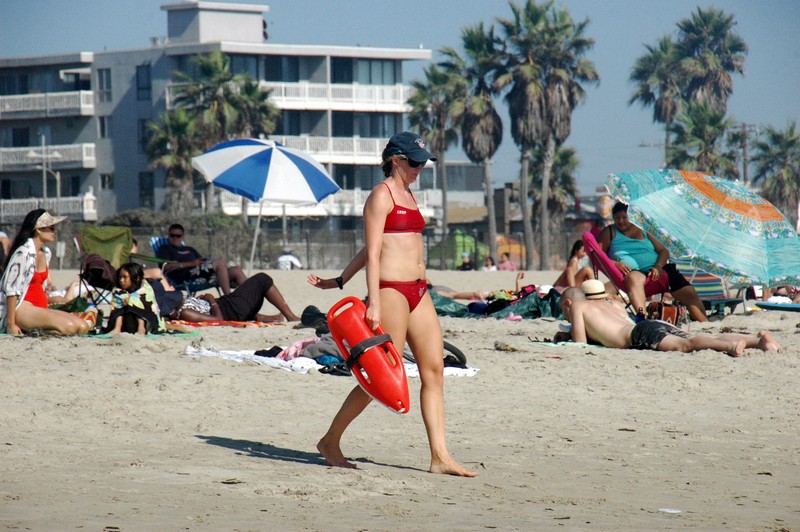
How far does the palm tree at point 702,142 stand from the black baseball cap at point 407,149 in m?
44.8

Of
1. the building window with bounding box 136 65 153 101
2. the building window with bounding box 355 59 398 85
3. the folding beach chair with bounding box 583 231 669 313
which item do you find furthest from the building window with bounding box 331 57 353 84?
the folding beach chair with bounding box 583 231 669 313

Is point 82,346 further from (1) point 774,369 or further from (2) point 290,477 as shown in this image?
(1) point 774,369

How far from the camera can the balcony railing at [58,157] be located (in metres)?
50.9

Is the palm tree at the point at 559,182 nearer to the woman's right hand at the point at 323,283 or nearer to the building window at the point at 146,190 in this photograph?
the building window at the point at 146,190

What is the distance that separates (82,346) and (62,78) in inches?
1797

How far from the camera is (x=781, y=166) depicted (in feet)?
171

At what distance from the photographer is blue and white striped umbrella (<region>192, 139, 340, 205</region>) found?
14.7 metres

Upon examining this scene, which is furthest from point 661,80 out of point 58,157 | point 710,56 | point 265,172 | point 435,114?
point 265,172

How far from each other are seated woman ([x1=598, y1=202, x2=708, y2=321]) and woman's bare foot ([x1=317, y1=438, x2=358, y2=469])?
21.1 ft

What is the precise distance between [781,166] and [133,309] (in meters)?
47.2

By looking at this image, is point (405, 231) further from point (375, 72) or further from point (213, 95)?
point (375, 72)

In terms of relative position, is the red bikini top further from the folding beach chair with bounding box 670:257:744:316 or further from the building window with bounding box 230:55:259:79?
the building window with bounding box 230:55:259:79

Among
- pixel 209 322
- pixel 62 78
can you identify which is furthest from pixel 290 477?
pixel 62 78

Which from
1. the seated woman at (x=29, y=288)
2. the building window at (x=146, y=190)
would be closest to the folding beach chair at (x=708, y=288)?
the seated woman at (x=29, y=288)
